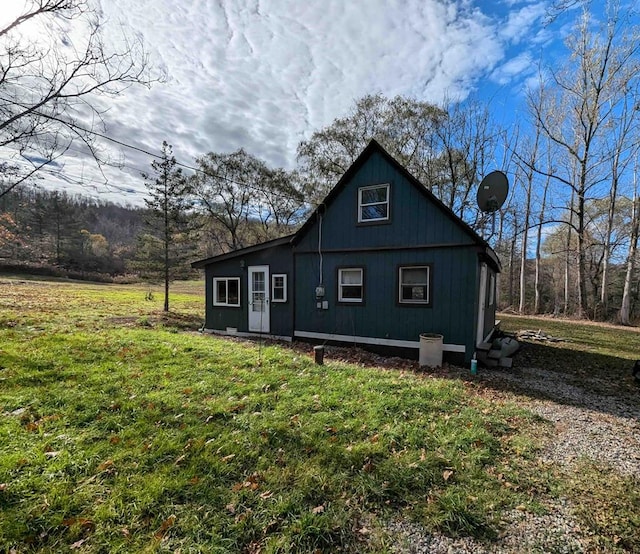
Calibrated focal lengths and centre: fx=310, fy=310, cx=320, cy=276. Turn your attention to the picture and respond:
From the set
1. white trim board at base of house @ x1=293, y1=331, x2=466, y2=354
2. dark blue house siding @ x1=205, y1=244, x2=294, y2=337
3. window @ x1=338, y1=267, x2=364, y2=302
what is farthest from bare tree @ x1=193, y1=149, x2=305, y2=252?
white trim board at base of house @ x1=293, y1=331, x2=466, y2=354

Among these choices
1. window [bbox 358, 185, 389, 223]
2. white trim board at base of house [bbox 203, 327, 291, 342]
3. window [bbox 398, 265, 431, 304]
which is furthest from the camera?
white trim board at base of house [bbox 203, 327, 291, 342]

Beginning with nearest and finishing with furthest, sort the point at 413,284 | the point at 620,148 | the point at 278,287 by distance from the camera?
the point at 413,284
the point at 278,287
the point at 620,148

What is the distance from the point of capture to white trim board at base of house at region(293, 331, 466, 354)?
798cm

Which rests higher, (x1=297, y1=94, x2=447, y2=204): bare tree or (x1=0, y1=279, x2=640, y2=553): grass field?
(x1=297, y1=94, x2=447, y2=204): bare tree

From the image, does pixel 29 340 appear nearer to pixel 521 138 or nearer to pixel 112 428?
pixel 112 428

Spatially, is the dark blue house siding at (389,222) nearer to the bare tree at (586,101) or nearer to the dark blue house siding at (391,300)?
the dark blue house siding at (391,300)

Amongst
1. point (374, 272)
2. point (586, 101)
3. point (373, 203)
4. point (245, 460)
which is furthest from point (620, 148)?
point (245, 460)

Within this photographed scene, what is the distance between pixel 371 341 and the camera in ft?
29.7

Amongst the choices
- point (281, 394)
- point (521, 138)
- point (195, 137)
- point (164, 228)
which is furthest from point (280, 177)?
point (281, 394)

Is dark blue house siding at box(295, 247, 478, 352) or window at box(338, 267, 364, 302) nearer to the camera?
dark blue house siding at box(295, 247, 478, 352)

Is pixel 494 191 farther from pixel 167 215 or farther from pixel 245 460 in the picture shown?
pixel 167 215

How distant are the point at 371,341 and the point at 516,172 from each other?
72.5 feet

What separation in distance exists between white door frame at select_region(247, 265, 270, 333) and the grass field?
513 cm

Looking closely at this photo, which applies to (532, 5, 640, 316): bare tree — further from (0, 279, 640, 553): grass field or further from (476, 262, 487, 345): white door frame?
(0, 279, 640, 553): grass field
